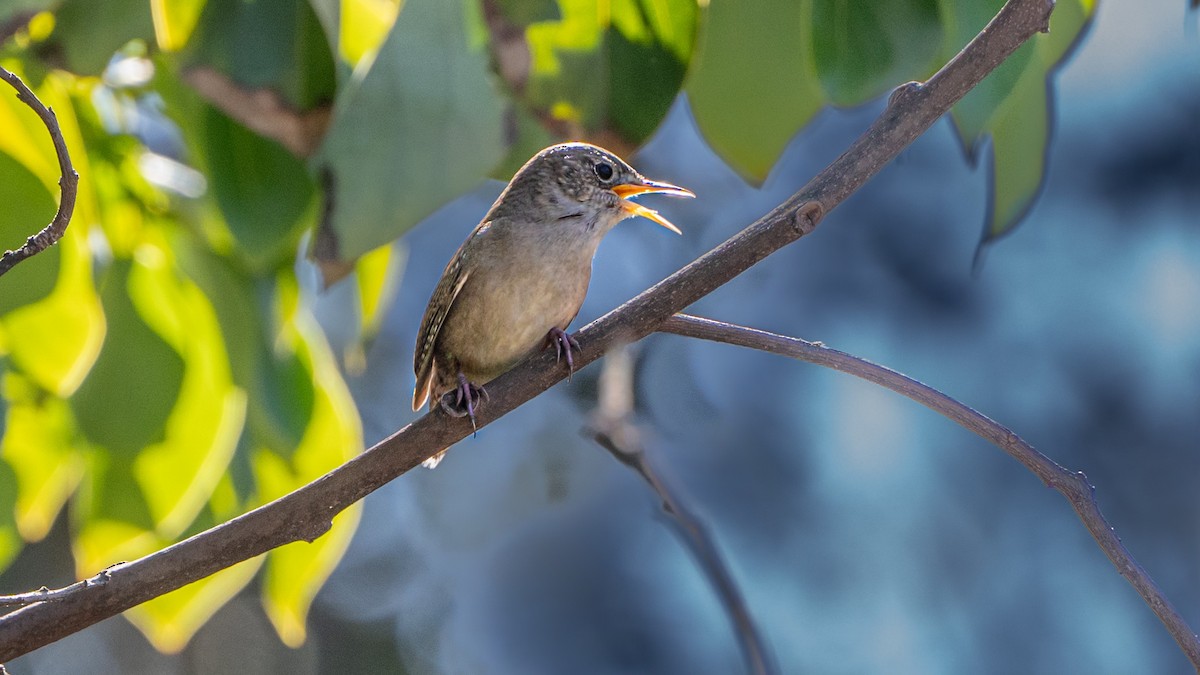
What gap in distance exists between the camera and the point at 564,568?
6.87 meters

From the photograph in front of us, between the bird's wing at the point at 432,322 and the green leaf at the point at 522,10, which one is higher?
the green leaf at the point at 522,10

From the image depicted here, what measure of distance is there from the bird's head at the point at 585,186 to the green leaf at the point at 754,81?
0.75m

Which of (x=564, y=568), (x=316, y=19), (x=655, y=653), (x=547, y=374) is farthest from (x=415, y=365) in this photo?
(x=564, y=568)

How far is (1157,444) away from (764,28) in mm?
4885

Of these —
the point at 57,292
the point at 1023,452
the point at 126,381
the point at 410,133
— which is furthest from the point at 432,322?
the point at 1023,452

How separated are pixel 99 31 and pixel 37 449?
0.95m

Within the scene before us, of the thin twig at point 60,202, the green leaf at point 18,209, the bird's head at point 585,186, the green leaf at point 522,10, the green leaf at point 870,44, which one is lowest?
the green leaf at point 18,209

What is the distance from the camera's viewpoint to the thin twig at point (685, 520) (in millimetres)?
2061

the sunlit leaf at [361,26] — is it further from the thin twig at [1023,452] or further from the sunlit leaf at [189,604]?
the thin twig at [1023,452]

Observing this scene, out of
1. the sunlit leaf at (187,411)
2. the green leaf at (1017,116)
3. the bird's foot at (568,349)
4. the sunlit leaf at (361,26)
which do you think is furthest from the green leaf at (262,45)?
the green leaf at (1017,116)

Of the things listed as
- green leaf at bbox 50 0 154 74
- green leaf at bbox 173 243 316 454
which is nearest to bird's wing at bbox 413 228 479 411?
green leaf at bbox 173 243 316 454

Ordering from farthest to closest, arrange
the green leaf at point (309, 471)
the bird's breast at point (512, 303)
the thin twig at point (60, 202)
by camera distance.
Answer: the bird's breast at point (512, 303) → the green leaf at point (309, 471) → the thin twig at point (60, 202)

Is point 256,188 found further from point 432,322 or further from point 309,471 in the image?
point 432,322

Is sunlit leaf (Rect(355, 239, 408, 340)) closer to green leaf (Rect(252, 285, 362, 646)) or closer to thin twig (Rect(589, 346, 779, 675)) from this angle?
green leaf (Rect(252, 285, 362, 646))
